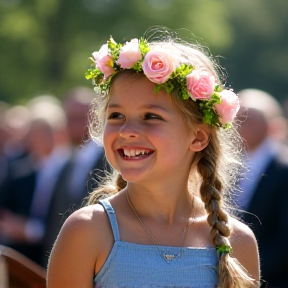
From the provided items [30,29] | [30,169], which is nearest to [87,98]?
[30,169]

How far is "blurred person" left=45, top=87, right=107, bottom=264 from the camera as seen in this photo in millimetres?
8875

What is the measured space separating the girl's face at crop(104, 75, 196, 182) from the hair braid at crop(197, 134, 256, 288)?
0.23 m

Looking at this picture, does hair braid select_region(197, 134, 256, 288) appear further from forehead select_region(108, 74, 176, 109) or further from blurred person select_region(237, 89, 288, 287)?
blurred person select_region(237, 89, 288, 287)

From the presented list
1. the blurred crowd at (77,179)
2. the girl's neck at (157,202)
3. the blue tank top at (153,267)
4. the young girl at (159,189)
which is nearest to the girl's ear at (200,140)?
the young girl at (159,189)

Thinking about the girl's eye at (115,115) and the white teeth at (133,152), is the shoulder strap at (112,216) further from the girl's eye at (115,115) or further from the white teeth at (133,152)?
the girl's eye at (115,115)

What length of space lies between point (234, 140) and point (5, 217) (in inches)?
229

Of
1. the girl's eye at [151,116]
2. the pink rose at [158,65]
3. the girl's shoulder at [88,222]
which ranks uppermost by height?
the pink rose at [158,65]

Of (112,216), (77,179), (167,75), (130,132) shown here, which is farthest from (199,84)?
(77,179)

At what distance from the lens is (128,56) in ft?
14.4

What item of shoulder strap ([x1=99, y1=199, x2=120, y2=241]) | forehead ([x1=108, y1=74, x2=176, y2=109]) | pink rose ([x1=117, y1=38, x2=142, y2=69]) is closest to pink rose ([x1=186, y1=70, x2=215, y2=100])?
forehead ([x1=108, y1=74, x2=176, y2=109])

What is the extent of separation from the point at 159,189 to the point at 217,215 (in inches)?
11.7

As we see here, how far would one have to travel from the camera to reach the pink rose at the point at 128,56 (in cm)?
438

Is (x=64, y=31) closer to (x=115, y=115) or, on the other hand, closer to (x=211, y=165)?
(x=211, y=165)

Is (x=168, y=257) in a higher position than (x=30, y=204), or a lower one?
lower
